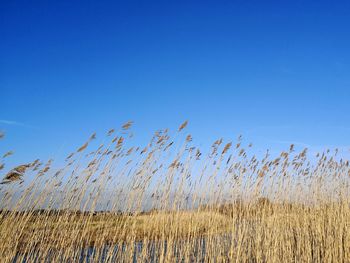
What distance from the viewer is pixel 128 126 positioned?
472 centimetres

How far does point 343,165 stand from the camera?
7.00 meters

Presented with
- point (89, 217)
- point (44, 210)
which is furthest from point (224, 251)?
point (44, 210)

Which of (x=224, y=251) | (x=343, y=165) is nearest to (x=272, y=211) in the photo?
(x=224, y=251)

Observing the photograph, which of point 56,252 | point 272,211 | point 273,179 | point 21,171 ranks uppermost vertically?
point 273,179

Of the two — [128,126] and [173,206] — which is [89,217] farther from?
[128,126]

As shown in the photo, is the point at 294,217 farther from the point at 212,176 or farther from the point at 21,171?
the point at 21,171

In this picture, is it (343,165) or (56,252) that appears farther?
(343,165)

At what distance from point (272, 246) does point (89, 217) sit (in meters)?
3.08

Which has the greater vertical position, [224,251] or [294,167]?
[294,167]

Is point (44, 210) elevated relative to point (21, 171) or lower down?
lower down

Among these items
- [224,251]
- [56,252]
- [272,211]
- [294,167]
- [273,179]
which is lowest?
[56,252]

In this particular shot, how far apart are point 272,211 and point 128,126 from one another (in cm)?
317

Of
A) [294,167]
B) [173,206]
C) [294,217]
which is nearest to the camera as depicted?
[173,206]

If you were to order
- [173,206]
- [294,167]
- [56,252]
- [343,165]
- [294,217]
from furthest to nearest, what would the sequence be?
[343,165]
[294,167]
[294,217]
[173,206]
[56,252]
